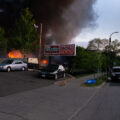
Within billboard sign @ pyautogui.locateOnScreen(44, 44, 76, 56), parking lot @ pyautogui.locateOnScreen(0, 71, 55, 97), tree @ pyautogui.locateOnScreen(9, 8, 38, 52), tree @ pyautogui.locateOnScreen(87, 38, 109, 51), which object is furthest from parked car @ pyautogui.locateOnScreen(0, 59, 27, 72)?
tree @ pyautogui.locateOnScreen(87, 38, 109, 51)

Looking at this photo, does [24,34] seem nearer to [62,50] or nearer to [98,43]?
[62,50]

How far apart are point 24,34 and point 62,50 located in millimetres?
7219

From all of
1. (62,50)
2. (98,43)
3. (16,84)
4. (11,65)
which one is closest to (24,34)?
(62,50)

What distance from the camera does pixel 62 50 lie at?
26516 millimetres

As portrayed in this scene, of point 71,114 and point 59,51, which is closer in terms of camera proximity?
point 71,114

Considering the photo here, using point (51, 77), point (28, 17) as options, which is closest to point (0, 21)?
point (28, 17)

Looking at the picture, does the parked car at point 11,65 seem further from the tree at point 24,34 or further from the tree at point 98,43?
the tree at point 98,43

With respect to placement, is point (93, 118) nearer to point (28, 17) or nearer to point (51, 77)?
point (51, 77)

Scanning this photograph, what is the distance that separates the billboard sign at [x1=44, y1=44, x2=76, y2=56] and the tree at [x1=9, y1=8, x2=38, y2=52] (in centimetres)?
424

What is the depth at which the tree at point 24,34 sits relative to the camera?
97.5 feet

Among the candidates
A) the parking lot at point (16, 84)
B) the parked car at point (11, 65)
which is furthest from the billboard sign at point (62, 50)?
the parking lot at point (16, 84)

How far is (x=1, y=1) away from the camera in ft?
161

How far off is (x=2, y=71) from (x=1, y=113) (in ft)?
53.6

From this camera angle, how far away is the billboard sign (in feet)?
85.1
